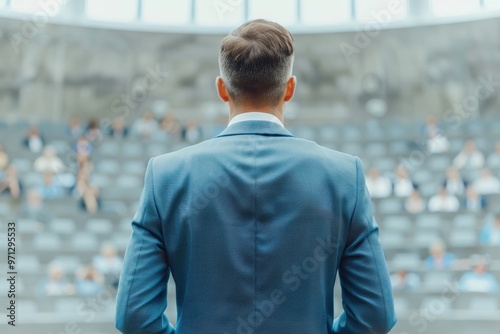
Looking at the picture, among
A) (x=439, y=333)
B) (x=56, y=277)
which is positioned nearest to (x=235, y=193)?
(x=439, y=333)

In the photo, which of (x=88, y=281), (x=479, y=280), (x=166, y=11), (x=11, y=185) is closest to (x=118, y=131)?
(x=11, y=185)

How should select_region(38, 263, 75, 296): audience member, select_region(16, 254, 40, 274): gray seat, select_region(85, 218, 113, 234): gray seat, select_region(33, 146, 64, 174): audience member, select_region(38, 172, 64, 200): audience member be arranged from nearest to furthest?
select_region(38, 263, 75, 296): audience member, select_region(16, 254, 40, 274): gray seat, select_region(85, 218, 113, 234): gray seat, select_region(38, 172, 64, 200): audience member, select_region(33, 146, 64, 174): audience member

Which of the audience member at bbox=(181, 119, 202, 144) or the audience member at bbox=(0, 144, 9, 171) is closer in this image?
the audience member at bbox=(0, 144, 9, 171)

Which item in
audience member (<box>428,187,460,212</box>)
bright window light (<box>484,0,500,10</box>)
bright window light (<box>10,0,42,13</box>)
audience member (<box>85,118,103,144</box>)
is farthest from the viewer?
bright window light (<box>484,0,500,10</box>)

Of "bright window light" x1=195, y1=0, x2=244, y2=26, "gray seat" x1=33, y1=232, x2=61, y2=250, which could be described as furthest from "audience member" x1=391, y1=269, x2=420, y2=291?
"bright window light" x1=195, y1=0, x2=244, y2=26

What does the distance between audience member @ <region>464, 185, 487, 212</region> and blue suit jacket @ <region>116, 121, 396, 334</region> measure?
6.41 metres

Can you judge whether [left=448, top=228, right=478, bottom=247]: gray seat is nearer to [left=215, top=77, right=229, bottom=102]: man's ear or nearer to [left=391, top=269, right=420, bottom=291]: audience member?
[left=391, top=269, right=420, bottom=291]: audience member

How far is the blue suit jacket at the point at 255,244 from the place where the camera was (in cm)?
83

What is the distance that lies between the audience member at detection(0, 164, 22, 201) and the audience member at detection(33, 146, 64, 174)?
53cm

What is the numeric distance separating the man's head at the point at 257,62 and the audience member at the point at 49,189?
21.7 ft

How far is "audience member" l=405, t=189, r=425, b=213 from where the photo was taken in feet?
22.7

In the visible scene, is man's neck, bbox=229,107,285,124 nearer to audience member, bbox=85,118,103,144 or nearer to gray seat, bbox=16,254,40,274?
gray seat, bbox=16,254,40,274

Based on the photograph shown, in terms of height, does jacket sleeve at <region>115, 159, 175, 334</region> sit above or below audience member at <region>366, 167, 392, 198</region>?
above

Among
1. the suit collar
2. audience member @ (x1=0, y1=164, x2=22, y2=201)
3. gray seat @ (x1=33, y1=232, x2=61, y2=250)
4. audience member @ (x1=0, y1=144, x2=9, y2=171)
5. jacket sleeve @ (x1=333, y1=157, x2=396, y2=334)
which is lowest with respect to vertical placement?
gray seat @ (x1=33, y1=232, x2=61, y2=250)
